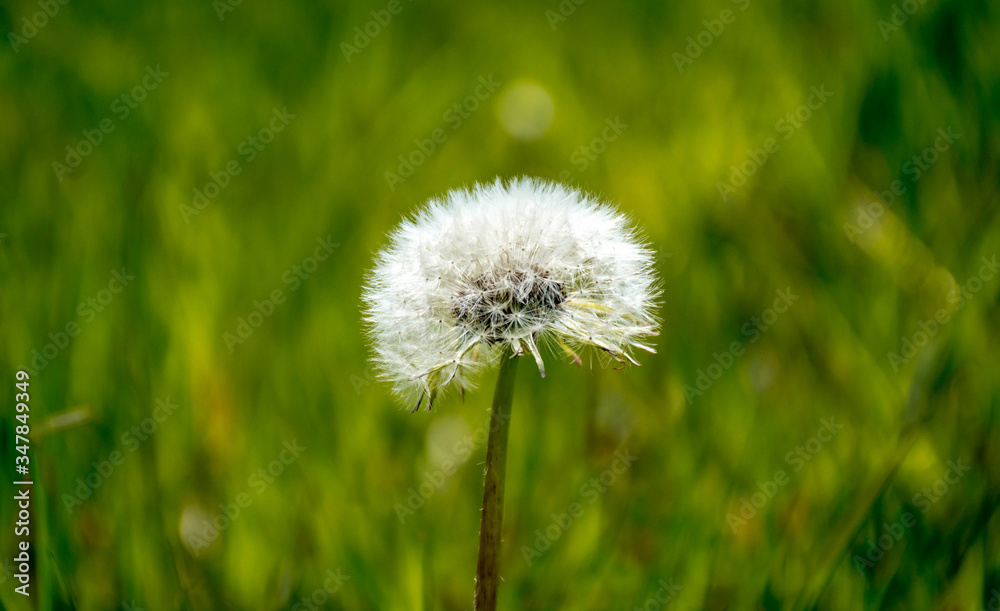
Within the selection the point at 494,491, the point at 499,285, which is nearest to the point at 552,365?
the point at 499,285

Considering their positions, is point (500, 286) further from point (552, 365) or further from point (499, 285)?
point (552, 365)

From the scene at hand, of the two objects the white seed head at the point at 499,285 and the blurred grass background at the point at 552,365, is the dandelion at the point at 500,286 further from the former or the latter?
the blurred grass background at the point at 552,365

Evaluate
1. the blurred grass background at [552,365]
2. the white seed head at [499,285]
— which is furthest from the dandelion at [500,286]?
the blurred grass background at [552,365]

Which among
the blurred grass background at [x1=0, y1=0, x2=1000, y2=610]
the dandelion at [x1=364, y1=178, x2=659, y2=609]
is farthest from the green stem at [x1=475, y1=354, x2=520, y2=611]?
the blurred grass background at [x1=0, y1=0, x2=1000, y2=610]

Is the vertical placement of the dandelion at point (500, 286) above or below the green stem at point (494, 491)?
above

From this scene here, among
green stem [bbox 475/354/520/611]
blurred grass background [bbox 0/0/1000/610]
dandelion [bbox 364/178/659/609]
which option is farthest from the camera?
blurred grass background [bbox 0/0/1000/610]

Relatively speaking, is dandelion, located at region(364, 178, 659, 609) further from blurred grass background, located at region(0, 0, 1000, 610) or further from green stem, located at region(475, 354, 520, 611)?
blurred grass background, located at region(0, 0, 1000, 610)
